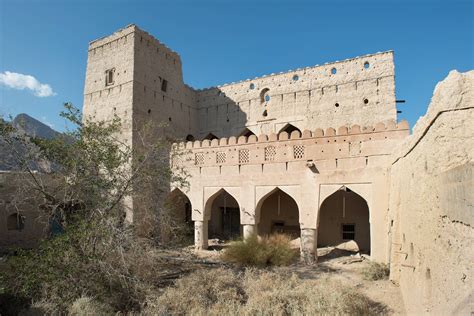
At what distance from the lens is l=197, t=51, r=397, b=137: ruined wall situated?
1482cm

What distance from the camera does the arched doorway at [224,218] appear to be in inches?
671

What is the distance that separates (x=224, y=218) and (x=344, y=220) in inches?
256

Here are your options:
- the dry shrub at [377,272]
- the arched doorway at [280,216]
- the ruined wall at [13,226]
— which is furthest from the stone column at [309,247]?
the ruined wall at [13,226]

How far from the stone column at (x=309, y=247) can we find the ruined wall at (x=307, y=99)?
657 cm

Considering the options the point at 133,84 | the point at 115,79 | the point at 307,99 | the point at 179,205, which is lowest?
the point at 179,205

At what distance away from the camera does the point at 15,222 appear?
14.2 metres

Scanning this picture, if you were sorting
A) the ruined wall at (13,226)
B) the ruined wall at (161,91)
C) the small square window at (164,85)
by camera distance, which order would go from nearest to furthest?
the ruined wall at (13,226) → the ruined wall at (161,91) → the small square window at (164,85)

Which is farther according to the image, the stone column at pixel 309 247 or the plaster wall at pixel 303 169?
the stone column at pixel 309 247

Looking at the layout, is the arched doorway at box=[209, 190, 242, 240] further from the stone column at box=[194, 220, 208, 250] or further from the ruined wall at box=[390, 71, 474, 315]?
the ruined wall at box=[390, 71, 474, 315]

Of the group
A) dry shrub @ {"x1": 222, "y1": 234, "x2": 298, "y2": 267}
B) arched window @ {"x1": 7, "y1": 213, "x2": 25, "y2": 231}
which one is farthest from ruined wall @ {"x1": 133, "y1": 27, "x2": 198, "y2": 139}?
dry shrub @ {"x1": 222, "y1": 234, "x2": 298, "y2": 267}

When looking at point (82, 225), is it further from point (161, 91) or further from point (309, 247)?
point (161, 91)

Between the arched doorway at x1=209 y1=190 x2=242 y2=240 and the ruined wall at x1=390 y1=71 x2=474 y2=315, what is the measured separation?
11.5m

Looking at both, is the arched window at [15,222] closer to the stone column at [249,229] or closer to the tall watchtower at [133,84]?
the tall watchtower at [133,84]

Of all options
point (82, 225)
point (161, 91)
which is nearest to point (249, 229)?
point (82, 225)
